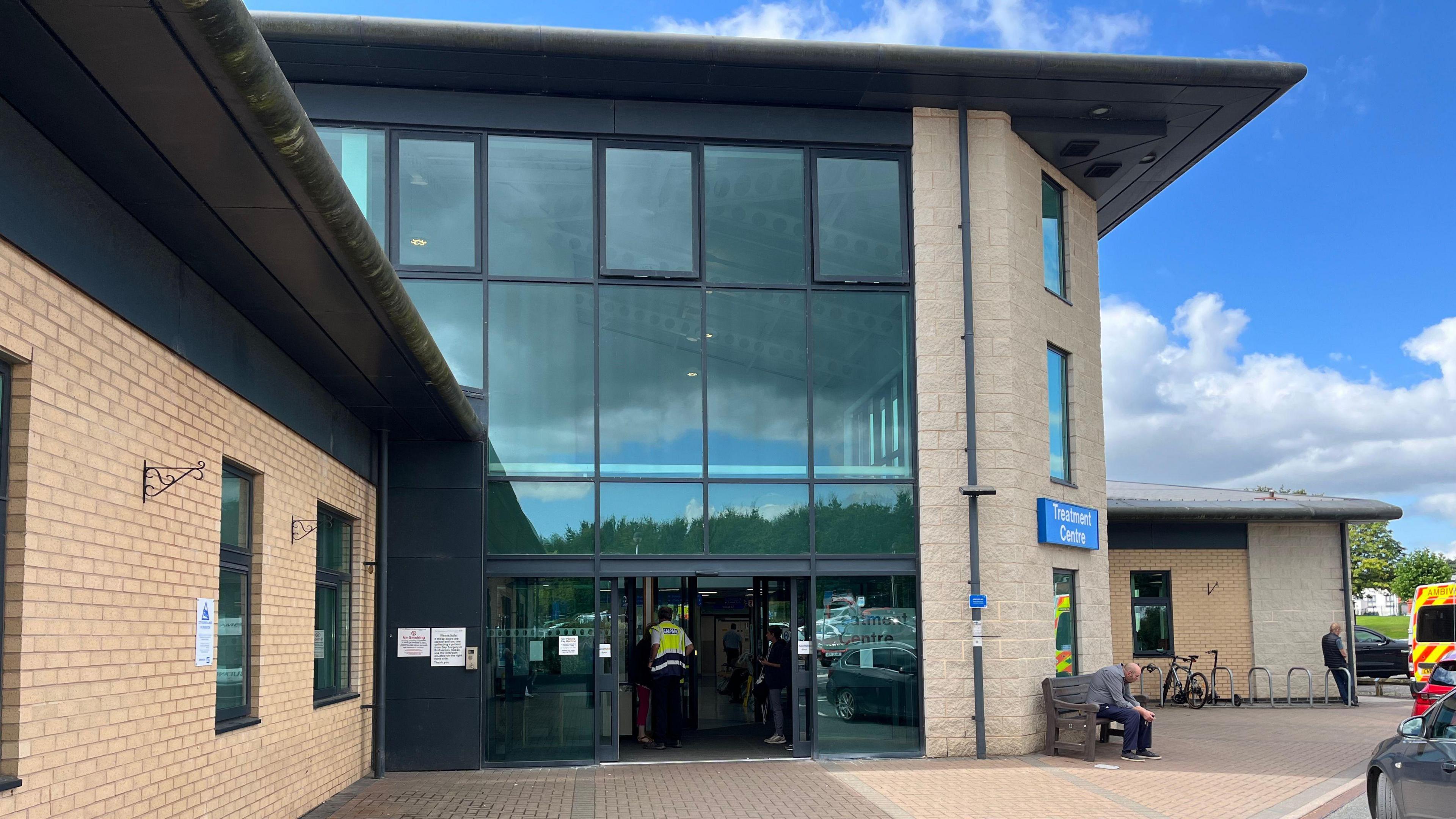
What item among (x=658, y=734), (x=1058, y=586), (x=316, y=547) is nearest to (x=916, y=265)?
(x=1058, y=586)

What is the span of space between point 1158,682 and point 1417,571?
70.3 m

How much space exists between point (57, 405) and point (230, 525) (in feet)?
10.2

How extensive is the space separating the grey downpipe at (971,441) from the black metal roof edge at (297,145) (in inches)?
288

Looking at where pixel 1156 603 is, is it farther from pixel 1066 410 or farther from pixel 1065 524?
pixel 1065 524

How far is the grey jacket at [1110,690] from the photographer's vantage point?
47.5ft

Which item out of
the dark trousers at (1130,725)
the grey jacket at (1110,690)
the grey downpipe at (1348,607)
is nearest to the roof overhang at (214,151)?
the grey jacket at (1110,690)

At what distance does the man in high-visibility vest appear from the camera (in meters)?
15.1

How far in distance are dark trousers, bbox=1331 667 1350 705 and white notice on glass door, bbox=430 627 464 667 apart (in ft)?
51.2

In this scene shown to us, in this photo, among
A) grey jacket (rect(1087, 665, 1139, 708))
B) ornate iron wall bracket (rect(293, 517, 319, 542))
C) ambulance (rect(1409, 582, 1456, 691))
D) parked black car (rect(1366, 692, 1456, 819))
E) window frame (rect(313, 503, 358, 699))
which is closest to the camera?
parked black car (rect(1366, 692, 1456, 819))

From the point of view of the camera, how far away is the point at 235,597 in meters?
9.07

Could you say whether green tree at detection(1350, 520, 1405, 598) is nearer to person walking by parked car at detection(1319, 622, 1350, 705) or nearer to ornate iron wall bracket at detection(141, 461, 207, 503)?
person walking by parked car at detection(1319, 622, 1350, 705)

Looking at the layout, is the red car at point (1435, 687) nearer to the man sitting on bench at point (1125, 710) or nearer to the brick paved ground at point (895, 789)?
the brick paved ground at point (895, 789)

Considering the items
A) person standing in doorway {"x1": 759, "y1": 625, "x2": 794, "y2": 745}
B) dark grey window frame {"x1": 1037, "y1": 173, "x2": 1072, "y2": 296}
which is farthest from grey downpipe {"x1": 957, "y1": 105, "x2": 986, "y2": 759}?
dark grey window frame {"x1": 1037, "y1": 173, "x2": 1072, "y2": 296}

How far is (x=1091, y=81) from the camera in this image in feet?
47.2
